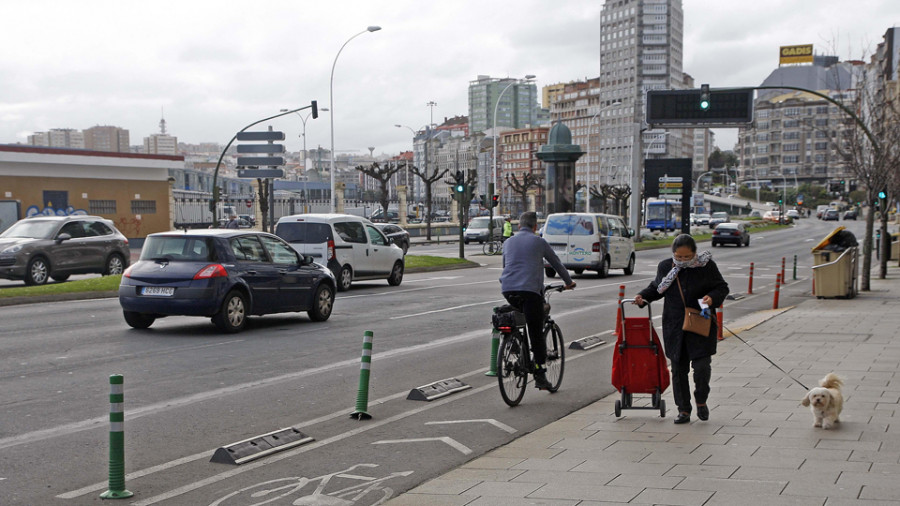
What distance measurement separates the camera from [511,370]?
8.52m

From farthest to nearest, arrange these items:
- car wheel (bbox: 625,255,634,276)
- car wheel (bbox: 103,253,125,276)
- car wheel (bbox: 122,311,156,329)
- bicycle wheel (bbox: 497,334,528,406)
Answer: car wheel (bbox: 625,255,634,276)
car wheel (bbox: 103,253,125,276)
car wheel (bbox: 122,311,156,329)
bicycle wheel (bbox: 497,334,528,406)

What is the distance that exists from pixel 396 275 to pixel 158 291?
35.5 ft

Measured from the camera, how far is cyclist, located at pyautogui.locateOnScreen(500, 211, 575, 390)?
881cm

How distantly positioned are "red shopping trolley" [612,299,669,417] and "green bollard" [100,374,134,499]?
3.96 meters

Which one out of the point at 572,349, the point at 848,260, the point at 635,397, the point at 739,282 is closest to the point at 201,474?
the point at 635,397

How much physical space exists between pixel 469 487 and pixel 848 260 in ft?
57.0

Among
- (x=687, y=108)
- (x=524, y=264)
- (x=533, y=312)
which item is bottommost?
(x=533, y=312)

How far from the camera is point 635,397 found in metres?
8.95

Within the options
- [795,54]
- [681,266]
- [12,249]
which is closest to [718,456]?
[681,266]

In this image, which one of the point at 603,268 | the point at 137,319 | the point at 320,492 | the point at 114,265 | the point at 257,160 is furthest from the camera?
the point at 257,160

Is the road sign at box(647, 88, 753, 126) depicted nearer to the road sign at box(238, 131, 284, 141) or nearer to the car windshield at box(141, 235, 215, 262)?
the road sign at box(238, 131, 284, 141)

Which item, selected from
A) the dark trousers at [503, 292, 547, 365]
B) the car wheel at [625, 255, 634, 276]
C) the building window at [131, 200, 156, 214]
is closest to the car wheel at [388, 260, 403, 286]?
the car wheel at [625, 255, 634, 276]

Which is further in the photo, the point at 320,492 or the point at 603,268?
the point at 603,268

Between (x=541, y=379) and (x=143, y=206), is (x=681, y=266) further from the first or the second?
(x=143, y=206)
